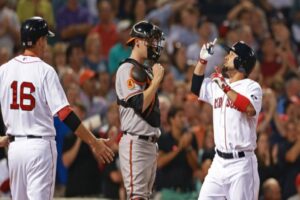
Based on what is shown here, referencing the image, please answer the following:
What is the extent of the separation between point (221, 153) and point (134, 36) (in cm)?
139

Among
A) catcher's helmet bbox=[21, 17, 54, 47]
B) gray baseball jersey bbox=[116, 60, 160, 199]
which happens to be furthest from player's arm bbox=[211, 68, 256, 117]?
catcher's helmet bbox=[21, 17, 54, 47]

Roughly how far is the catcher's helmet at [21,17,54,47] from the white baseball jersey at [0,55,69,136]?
208 millimetres

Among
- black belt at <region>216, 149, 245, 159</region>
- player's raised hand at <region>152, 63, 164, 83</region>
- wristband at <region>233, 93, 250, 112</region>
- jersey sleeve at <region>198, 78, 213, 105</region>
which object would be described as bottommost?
black belt at <region>216, 149, 245, 159</region>

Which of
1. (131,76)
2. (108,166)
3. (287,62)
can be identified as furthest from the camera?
(287,62)

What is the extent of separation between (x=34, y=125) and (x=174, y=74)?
734cm

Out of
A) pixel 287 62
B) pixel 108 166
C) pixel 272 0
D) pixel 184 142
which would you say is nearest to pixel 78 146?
pixel 108 166

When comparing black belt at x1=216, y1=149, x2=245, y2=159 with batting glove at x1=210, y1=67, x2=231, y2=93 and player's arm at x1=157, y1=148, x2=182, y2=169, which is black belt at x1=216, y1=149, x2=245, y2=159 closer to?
batting glove at x1=210, y1=67, x2=231, y2=93

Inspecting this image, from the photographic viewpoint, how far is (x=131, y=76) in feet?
32.6

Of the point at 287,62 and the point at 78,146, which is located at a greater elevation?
the point at 287,62

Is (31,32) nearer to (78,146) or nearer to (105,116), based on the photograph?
(78,146)

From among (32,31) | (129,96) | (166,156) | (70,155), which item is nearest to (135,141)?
(129,96)

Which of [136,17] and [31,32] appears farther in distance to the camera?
[136,17]

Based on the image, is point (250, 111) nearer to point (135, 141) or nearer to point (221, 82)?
point (221, 82)

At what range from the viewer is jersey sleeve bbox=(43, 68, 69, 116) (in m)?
9.06
